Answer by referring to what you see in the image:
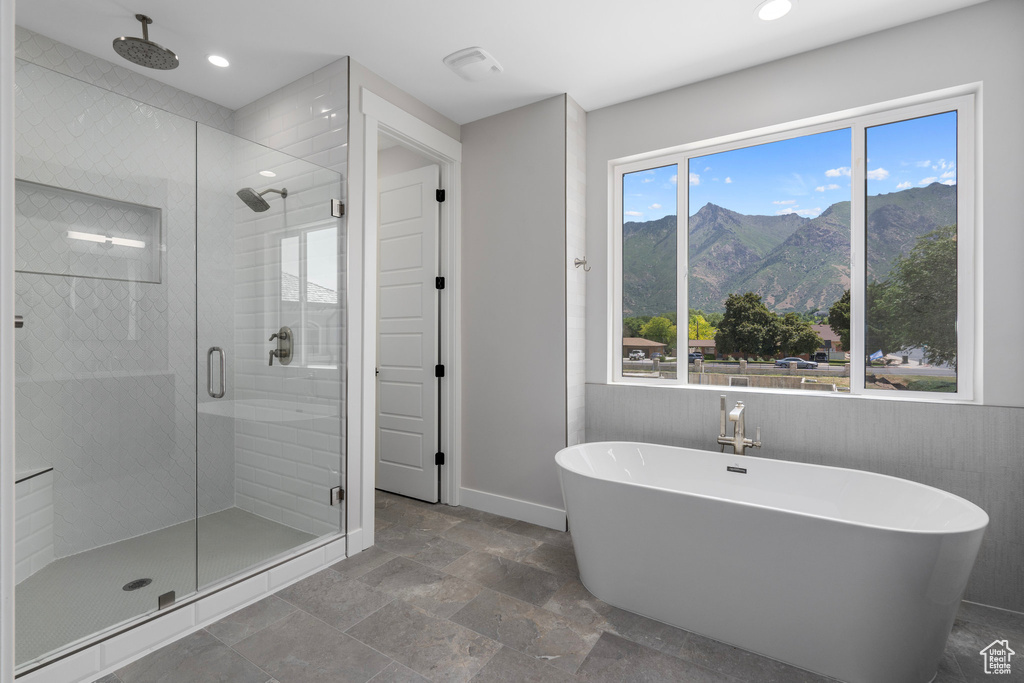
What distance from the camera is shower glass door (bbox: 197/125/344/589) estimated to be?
2.19 m

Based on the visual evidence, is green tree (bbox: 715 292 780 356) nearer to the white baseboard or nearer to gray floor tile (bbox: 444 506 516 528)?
the white baseboard

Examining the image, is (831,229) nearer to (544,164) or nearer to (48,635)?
(544,164)

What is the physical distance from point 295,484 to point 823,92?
3437 millimetres

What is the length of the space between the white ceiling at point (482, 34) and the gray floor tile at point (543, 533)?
269 centimetres

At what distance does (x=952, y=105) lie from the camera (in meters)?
2.28

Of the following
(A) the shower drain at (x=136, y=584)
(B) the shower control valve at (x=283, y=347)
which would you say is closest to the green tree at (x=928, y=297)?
(B) the shower control valve at (x=283, y=347)

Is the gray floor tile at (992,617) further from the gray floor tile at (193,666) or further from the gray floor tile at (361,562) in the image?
the gray floor tile at (193,666)

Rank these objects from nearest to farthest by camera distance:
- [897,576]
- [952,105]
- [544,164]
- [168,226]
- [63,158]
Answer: [897,576], [63,158], [168,226], [952,105], [544,164]

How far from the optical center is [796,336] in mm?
2678

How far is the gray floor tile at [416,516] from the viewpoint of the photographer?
301 centimetres

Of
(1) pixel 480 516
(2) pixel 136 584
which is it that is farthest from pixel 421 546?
(2) pixel 136 584

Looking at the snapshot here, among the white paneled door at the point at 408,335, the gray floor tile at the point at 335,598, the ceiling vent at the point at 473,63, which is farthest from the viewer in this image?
the white paneled door at the point at 408,335

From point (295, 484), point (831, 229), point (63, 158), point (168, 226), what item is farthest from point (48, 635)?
point (831, 229)

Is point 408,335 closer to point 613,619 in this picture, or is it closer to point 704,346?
point 704,346
